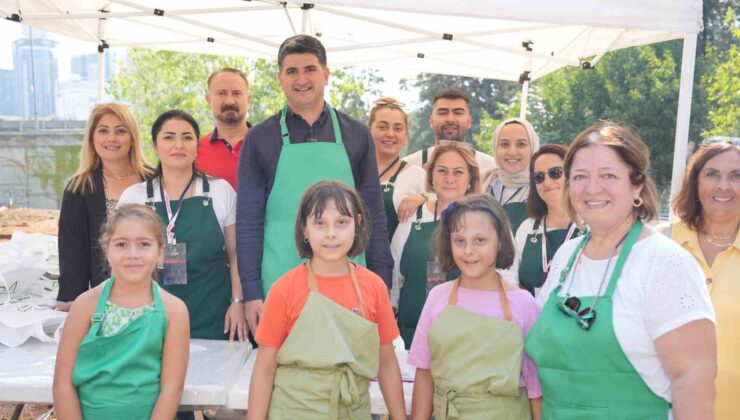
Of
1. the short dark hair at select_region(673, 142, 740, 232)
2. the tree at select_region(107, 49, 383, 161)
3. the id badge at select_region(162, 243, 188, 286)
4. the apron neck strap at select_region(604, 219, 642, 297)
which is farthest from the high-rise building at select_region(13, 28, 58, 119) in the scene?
the apron neck strap at select_region(604, 219, 642, 297)

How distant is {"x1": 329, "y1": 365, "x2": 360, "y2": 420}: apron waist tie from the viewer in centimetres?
199

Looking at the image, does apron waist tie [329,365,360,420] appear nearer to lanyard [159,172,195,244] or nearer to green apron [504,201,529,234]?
lanyard [159,172,195,244]

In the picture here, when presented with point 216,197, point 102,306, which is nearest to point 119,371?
point 102,306

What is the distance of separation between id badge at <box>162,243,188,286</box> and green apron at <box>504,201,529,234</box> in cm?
148

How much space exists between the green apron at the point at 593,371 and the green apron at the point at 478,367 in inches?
6.1

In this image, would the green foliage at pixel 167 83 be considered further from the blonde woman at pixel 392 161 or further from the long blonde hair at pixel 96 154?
the long blonde hair at pixel 96 154

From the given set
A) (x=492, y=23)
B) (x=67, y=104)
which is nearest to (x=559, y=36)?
(x=492, y=23)

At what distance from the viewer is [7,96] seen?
32.0 metres

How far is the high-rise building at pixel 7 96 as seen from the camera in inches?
1241

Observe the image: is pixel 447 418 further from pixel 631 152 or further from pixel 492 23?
pixel 492 23

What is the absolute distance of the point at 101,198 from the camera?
3141mm

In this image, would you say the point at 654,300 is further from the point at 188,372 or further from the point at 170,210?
the point at 170,210

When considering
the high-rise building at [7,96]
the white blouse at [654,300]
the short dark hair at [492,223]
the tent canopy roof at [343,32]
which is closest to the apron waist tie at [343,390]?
the short dark hair at [492,223]

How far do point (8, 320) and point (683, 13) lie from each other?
2846 millimetres
